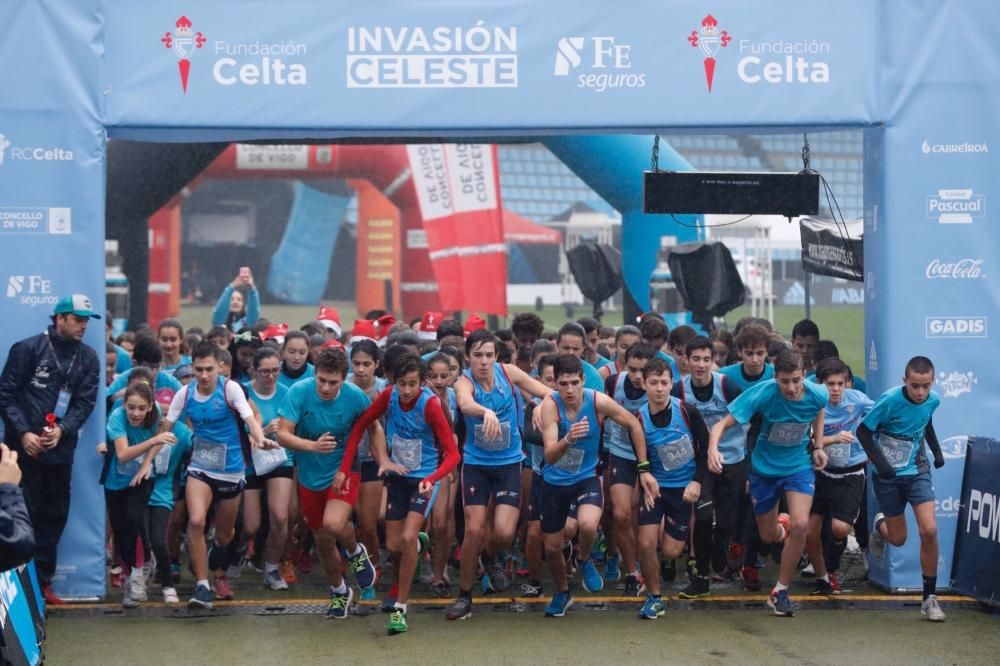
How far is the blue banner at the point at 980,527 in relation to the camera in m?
8.58

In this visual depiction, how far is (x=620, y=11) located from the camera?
29.8ft

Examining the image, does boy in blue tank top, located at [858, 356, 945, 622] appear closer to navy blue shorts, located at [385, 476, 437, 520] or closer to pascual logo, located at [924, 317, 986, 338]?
pascual logo, located at [924, 317, 986, 338]

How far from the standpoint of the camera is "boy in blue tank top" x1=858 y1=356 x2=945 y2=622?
333 inches

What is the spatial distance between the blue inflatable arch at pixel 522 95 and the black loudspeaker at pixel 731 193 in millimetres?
1219

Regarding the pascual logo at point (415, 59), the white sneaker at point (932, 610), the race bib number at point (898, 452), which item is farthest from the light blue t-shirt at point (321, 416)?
the white sneaker at point (932, 610)

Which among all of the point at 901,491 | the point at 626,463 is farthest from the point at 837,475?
the point at 626,463

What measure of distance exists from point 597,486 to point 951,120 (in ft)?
11.6

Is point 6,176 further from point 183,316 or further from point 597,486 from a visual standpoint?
point 183,316

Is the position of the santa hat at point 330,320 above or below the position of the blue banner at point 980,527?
above

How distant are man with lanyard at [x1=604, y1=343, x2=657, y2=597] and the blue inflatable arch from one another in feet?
5.38

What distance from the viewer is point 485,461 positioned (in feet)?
28.3

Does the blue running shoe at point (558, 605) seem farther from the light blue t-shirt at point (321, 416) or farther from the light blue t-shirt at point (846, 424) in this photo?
the light blue t-shirt at point (846, 424)

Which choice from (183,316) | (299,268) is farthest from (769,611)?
(299,268)

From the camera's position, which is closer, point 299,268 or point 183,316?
point 183,316
